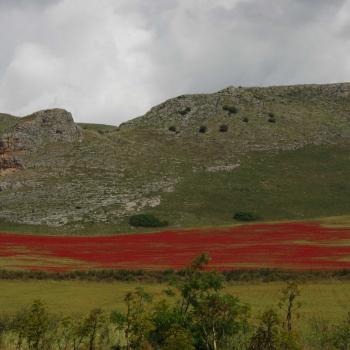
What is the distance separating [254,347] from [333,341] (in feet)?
12.5

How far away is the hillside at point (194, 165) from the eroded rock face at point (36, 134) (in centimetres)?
25

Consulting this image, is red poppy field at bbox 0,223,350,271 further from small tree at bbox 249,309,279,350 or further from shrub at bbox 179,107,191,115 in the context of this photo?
shrub at bbox 179,107,191,115

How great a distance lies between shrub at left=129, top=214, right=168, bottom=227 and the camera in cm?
7600

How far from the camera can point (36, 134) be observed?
333 ft

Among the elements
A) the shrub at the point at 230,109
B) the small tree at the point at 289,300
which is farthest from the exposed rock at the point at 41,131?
the small tree at the point at 289,300

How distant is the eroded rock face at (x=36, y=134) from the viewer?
97.5 metres

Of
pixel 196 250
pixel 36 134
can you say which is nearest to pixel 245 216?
pixel 196 250

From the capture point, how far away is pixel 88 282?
3541 cm

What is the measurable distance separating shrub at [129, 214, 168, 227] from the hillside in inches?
58.0

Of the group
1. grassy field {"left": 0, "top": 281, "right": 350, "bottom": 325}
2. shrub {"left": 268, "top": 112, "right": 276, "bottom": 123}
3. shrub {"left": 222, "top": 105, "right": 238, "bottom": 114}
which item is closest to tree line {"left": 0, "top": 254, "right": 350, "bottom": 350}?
grassy field {"left": 0, "top": 281, "right": 350, "bottom": 325}

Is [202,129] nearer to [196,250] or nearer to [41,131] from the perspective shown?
[41,131]

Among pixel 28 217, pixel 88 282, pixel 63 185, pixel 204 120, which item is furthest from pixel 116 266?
pixel 204 120

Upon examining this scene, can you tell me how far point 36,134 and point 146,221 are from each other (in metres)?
35.1

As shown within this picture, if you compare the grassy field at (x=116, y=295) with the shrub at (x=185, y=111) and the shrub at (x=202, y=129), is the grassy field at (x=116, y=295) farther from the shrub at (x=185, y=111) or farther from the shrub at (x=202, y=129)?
the shrub at (x=185, y=111)
